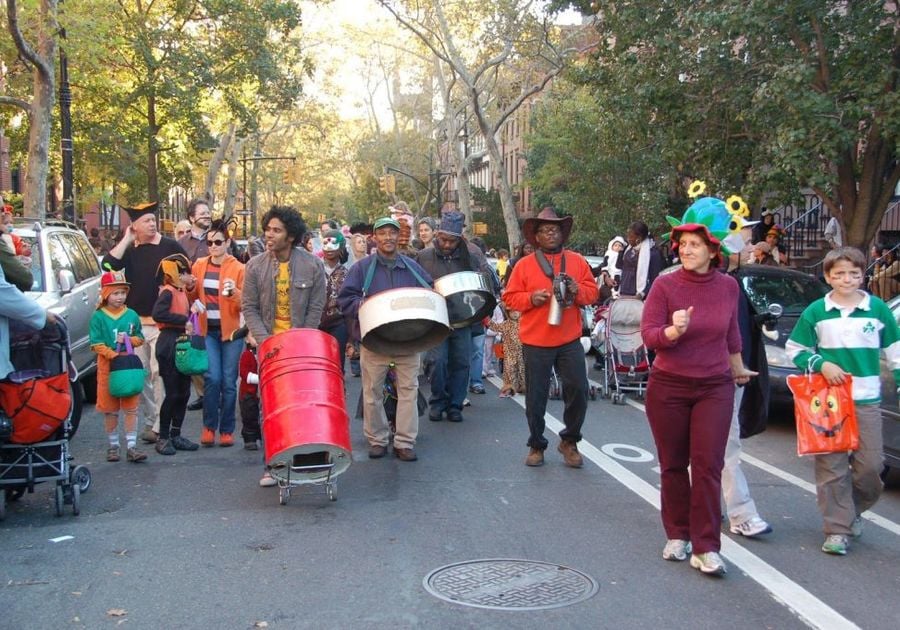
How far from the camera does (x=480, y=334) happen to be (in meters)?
11.9

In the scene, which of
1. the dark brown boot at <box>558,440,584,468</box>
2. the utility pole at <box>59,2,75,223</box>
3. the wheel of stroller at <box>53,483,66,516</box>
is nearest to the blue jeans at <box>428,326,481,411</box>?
the dark brown boot at <box>558,440,584,468</box>

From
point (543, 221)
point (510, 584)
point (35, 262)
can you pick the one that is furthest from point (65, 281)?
point (510, 584)

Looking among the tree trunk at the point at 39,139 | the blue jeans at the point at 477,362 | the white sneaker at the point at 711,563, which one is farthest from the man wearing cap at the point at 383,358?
the tree trunk at the point at 39,139

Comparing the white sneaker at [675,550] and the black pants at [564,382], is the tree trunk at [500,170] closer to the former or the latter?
the black pants at [564,382]

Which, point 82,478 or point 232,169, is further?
point 232,169

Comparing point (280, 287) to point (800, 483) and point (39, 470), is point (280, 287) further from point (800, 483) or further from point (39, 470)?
point (800, 483)

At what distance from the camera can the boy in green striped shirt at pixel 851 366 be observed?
5836mm

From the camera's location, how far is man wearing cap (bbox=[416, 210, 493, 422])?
396 inches

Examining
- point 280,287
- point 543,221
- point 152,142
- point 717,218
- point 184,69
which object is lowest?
point 280,287

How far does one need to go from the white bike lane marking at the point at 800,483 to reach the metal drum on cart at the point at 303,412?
345 centimetres

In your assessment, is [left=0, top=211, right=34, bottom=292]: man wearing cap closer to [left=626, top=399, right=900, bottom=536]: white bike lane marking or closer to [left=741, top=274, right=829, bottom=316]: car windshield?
[left=626, top=399, right=900, bottom=536]: white bike lane marking

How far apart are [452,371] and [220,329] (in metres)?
2.63

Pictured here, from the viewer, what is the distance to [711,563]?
210 inches

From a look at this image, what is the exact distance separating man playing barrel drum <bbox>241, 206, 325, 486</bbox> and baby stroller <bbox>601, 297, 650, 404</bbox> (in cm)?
488
